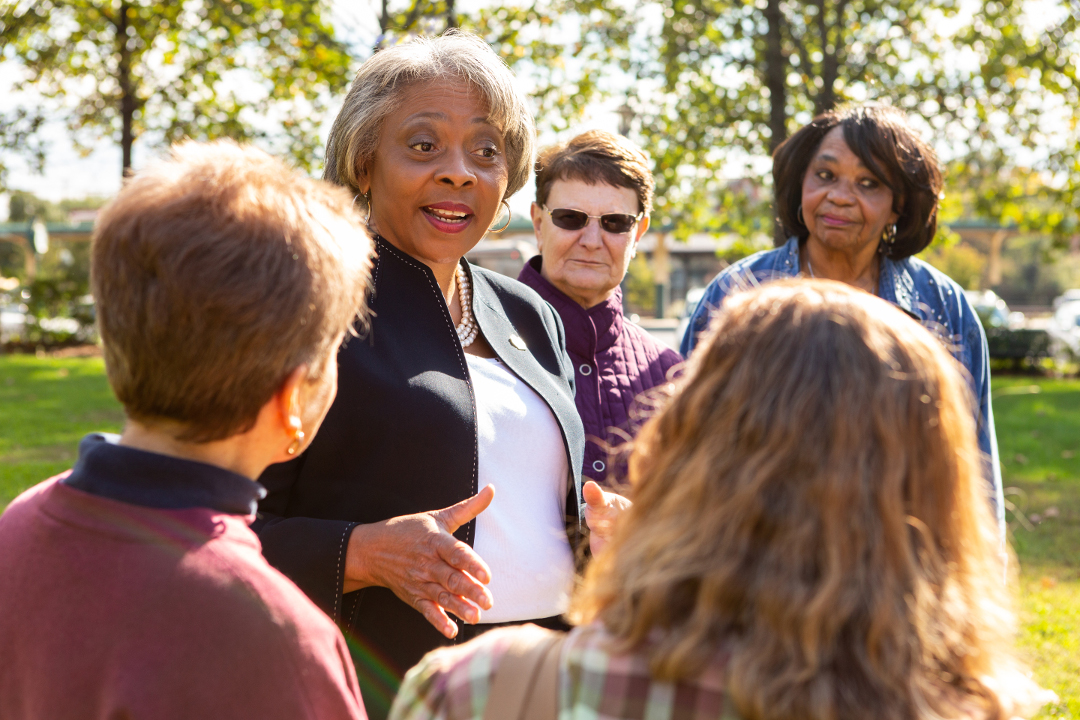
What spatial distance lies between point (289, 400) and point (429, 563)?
1.65 ft

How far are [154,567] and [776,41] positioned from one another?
37.5 feet

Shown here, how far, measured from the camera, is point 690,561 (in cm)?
106

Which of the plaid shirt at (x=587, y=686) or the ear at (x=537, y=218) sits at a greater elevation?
the ear at (x=537, y=218)

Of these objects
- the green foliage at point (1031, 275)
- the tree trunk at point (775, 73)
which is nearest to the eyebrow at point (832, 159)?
the tree trunk at point (775, 73)

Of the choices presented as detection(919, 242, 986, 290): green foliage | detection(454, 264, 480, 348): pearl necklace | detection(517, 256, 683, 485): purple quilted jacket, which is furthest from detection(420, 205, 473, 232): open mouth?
detection(919, 242, 986, 290): green foliage

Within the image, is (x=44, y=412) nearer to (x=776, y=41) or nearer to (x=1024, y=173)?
(x=776, y=41)

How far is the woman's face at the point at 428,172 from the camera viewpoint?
2.17 metres

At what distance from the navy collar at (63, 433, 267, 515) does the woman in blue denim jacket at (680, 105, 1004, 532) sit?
217 centimetres

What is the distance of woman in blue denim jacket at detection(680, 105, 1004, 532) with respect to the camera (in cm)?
325

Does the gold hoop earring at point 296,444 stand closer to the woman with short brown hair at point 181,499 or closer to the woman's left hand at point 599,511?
the woman with short brown hair at point 181,499

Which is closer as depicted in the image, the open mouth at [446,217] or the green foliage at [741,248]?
the open mouth at [446,217]

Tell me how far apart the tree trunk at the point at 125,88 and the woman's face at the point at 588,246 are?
Result: 1351 centimetres

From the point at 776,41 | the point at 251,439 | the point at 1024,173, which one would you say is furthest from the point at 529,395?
the point at 1024,173

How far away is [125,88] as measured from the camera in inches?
588
